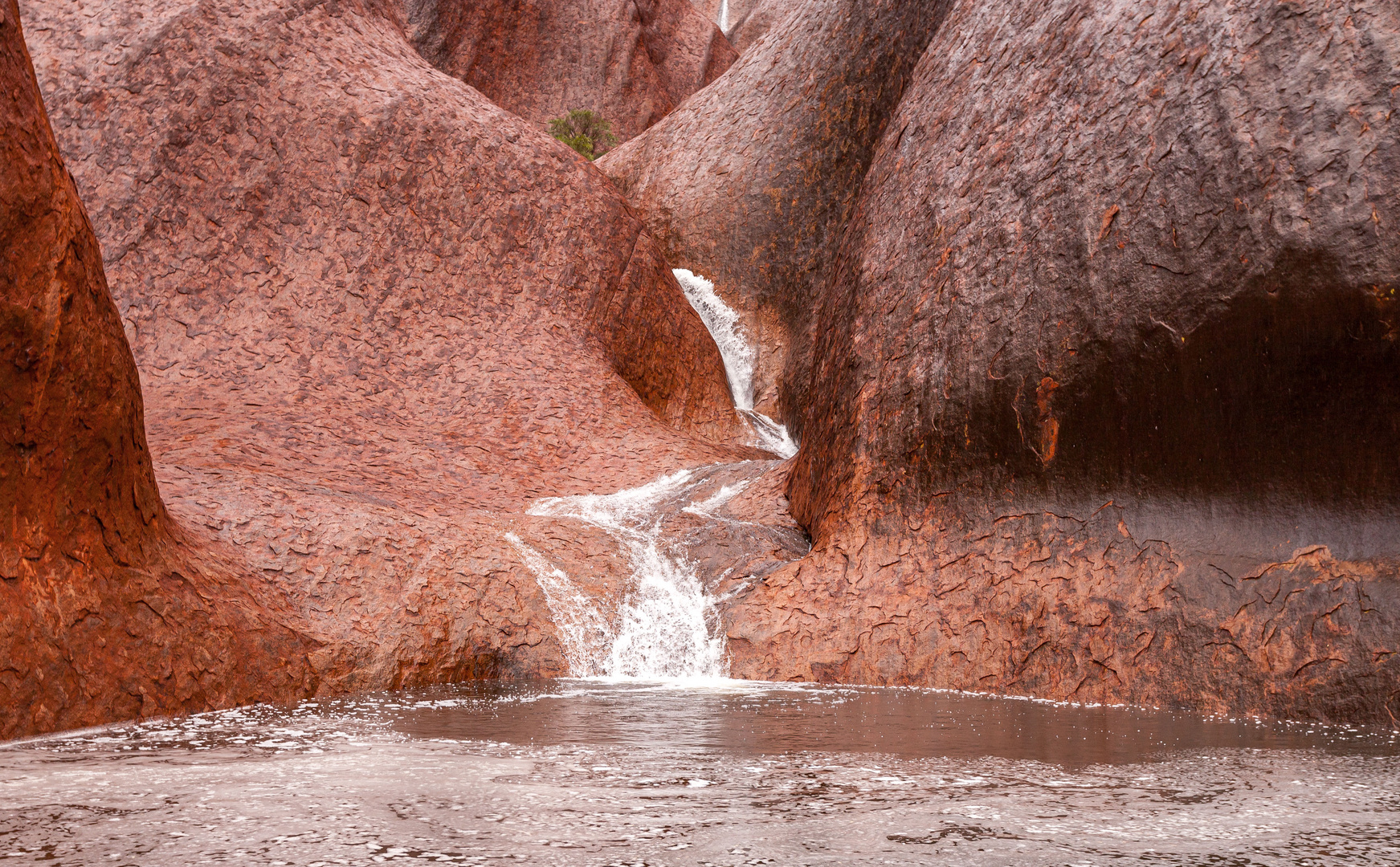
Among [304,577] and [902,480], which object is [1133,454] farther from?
[304,577]

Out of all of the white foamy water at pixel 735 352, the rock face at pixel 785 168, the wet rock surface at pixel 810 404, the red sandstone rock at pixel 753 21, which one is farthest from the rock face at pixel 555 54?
the wet rock surface at pixel 810 404

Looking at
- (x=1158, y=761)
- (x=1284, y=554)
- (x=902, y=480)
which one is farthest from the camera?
(x=902, y=480)

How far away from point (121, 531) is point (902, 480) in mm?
4631

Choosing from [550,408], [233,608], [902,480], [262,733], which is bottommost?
[262,733]

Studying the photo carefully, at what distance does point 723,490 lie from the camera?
9789 millimetres

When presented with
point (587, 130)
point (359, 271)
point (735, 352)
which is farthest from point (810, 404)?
point (587, 130)

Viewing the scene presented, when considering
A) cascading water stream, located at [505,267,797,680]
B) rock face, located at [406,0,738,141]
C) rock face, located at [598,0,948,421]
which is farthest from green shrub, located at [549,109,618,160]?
cascading water stream, located at [505,267,797,680]

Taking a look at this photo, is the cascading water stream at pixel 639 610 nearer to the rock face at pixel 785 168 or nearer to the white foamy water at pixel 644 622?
the white foamy water at pixel 644 622

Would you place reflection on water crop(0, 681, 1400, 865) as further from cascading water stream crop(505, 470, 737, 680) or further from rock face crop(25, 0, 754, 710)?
rock face crop(25, 0, 754, 710)

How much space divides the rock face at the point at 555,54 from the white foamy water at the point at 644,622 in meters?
20.3

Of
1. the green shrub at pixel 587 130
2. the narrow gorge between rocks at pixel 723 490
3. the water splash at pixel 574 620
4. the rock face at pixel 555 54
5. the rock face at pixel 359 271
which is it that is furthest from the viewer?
the rock face at pixel 555 54

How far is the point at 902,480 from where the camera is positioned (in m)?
7.55

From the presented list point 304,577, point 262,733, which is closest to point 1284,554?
point 262,733

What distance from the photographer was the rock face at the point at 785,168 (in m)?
14.9
